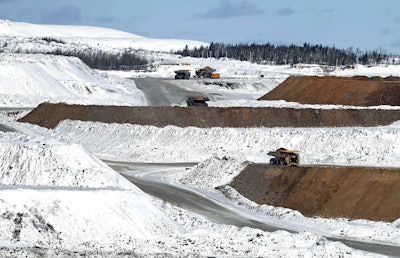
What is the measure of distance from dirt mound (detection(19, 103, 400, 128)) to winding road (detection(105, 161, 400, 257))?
45.5 ft

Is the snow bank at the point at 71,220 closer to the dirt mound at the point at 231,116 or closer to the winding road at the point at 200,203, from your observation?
the winding road at the point at 200,203

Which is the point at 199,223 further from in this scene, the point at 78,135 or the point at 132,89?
the point at 132,89

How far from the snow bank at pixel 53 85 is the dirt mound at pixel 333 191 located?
145ft

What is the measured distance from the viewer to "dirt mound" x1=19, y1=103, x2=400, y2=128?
64.1m

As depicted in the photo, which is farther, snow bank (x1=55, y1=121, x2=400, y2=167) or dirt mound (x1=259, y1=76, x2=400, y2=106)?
dirt mound (x1=259, y1=76, x2=400, y2=106)

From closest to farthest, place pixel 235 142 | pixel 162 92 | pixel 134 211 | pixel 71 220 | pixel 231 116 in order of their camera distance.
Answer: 1. pixel 71 220
2. pixel 134 211
3. pixel 235 142
4. pixel 231 116
5. pixel 162 92

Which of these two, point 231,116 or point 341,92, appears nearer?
point 231,116

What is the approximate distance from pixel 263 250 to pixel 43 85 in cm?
6928

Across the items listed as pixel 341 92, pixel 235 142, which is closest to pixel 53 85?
pixel 341 92

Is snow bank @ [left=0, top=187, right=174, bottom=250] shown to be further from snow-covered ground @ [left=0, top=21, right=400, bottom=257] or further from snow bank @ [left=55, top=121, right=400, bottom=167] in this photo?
snow bank @ [left=55, top=121, right=400, bottom=167]

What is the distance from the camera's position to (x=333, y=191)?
1470 inches

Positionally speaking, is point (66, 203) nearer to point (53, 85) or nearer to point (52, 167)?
point (52, 167)

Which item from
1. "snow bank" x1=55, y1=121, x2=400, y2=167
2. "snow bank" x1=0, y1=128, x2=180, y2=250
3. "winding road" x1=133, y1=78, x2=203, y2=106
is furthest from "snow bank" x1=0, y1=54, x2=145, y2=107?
"snow bank" x1=0, y1=128, x2=180, y2=250

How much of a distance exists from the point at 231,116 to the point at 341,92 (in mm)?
20264
